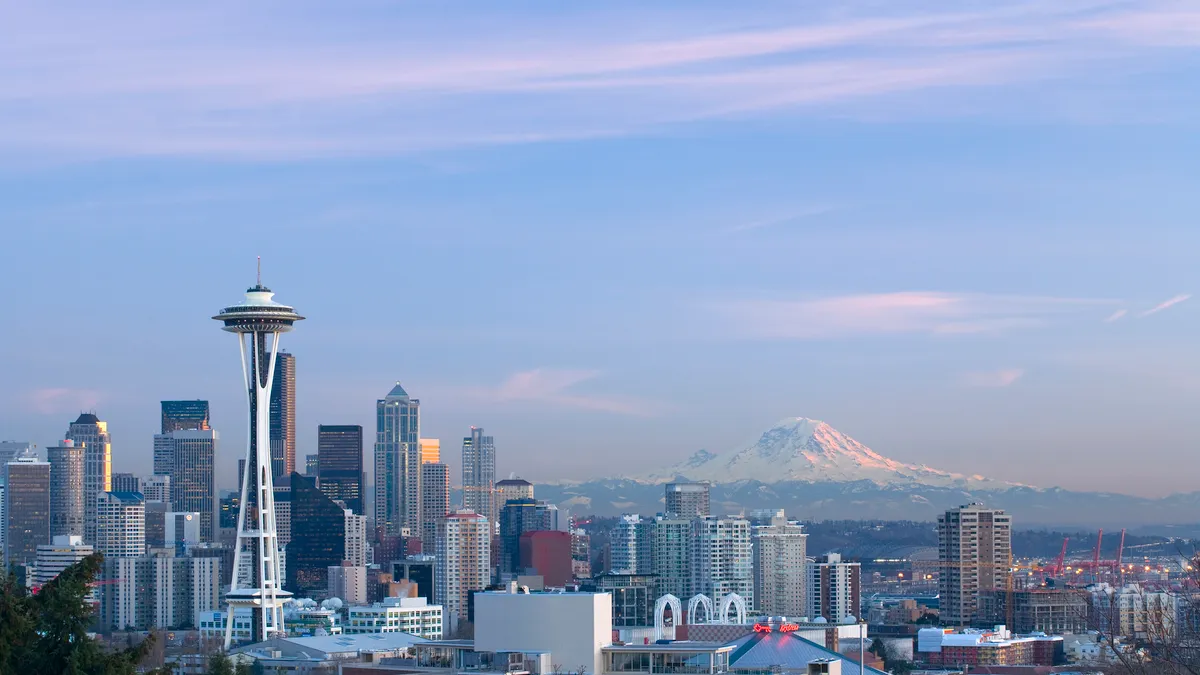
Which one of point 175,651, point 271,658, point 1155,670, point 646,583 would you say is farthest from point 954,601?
point 1155,670

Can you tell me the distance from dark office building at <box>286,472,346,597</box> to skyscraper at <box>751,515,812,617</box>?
4531 centimetres

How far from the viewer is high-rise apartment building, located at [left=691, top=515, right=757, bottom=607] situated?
156000 millimetres

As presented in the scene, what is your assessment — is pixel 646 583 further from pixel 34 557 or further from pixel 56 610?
pixel 56 610

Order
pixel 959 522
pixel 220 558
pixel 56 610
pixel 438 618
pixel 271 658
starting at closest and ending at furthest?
1. pixel 56 610
2. pixel 271 658
3. pixel 438 618
4. pixel 959 522
5. pixel 220 558

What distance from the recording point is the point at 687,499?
19125 centimetres

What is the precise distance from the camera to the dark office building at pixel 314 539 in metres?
188

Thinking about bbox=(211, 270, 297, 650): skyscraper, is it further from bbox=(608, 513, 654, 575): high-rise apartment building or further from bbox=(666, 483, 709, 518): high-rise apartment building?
bbox=(666, 483, 709, 518): high-rise apartment building

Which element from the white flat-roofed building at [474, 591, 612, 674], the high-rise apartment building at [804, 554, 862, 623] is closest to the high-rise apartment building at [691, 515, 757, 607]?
the high-rise apartment building at [804, 554, 862, 623]

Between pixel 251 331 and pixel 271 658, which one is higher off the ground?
pixel 251 331

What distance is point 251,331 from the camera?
107688mm

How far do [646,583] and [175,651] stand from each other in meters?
36.3

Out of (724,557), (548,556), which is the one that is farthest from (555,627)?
(548,556)

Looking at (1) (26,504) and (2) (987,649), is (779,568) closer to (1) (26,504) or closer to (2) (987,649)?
(2) (987,649)

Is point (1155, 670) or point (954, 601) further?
point (954, 601)
